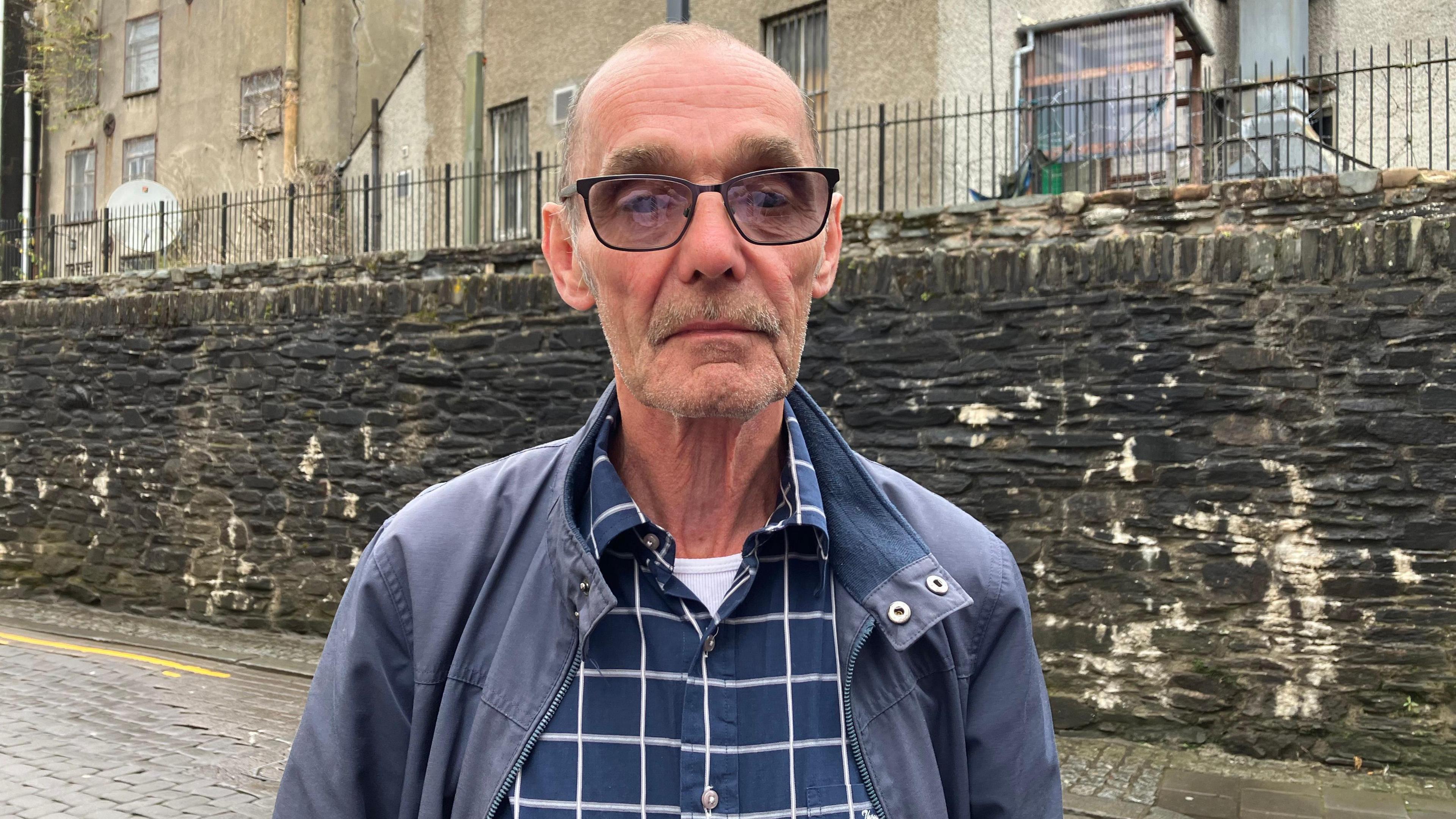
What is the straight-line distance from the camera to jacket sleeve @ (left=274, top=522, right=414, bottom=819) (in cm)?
146

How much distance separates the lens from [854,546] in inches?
61.7

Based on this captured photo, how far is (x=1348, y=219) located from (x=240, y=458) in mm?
9216

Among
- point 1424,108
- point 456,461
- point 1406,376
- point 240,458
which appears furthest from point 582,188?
point 1424,108

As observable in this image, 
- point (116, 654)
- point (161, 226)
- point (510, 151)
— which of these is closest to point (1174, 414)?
point (116, 654)

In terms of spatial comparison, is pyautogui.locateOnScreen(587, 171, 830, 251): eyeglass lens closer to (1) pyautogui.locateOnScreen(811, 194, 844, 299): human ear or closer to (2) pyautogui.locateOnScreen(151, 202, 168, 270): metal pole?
(1) pyautogui.locateOnScreen(811, 194, 844, 299): human ear

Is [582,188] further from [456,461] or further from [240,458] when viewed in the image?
[240,458]

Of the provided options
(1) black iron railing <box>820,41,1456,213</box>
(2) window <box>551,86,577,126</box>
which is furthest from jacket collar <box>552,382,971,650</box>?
(2) window <box>551,86,577,126</box>

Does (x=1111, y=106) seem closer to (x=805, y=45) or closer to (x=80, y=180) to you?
(x=805, y=45)

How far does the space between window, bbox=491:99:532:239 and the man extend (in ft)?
42.2

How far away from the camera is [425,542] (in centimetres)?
152

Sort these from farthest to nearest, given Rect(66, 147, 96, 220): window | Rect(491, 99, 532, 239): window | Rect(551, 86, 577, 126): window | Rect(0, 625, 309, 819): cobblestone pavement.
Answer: Rect(66, 147, 96, 220): window
Rect(551, 86, 577, 126): window
Rect(491, 99, 532, 239): window
Rect(0, 625, 309, 819): cobblestone pavement

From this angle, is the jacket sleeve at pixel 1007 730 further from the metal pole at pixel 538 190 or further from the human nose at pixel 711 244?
the metal pole at pixel 538 190

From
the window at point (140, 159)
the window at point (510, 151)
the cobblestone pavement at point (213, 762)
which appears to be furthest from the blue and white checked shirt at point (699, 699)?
the window at point (140, 159)

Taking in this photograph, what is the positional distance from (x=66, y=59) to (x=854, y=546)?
26.4 m
